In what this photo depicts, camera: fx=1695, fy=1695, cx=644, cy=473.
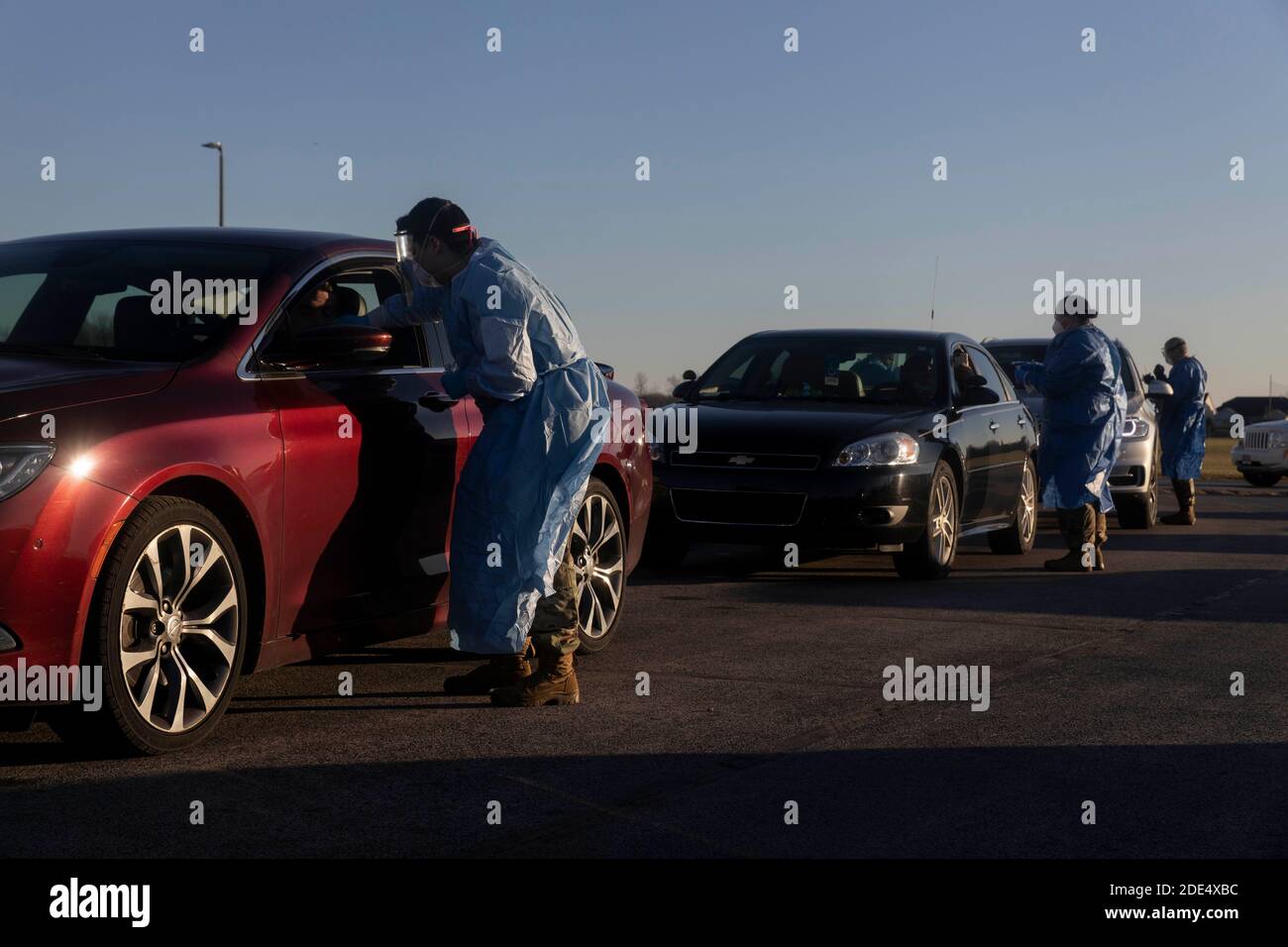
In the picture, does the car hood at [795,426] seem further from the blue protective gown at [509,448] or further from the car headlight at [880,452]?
the blue protective gown at [509,448]

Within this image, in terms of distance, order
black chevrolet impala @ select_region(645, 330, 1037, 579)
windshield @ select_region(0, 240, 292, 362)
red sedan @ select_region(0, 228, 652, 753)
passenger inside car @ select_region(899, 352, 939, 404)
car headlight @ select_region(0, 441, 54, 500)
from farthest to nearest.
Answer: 1. passenger inside car @ select_region(899, 352, 939, 404)
2. black chevrolet impala @ select_region(645, 330, 1037, 579)
3. windshield @ select_region(0, 240, 292, 362)
4. red sedan @ select_region(0, 228, 652, 753)
5. car headlight @ select_region(0, 441, 54, 500)

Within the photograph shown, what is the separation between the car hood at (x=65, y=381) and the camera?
4828mm

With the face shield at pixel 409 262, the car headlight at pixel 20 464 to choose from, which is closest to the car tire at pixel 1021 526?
the face shield at pixel 409 262

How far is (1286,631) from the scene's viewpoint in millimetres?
8680

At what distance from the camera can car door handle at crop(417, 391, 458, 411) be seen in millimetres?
6383

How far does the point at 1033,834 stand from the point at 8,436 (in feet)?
9.87

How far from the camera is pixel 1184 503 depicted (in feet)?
55.8

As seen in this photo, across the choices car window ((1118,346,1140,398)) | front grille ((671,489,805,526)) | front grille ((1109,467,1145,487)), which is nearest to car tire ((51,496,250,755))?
front grille ((671,489,805,526))

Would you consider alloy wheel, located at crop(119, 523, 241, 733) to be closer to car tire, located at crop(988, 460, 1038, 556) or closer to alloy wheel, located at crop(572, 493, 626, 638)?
alloy wheel, located at crop(572, 493, 626, 638)

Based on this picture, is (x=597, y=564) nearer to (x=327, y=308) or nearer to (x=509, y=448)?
(x=509, y=448)

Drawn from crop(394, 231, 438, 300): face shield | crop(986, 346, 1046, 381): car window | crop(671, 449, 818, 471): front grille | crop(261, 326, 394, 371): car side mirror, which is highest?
crop(394, 231, 438, 300): face shield
